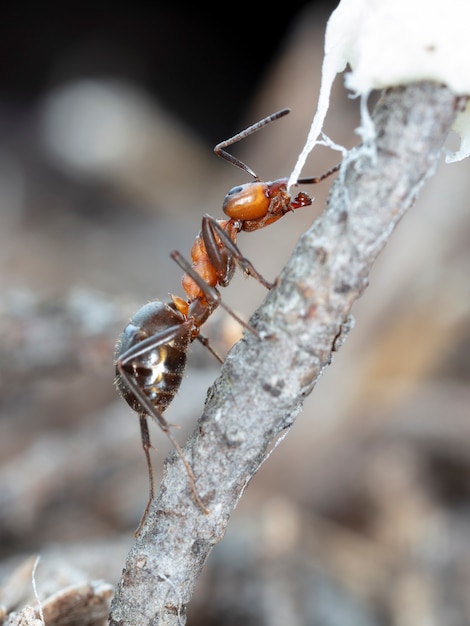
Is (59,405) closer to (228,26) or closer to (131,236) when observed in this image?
(131,236)

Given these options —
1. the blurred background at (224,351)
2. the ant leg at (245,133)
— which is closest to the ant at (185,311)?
the ant leg at (245,133)

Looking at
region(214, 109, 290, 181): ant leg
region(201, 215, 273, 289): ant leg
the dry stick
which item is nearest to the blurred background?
the dry stick

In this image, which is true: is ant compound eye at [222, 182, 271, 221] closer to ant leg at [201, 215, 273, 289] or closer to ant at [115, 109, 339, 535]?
ant at [115, 109, 339, 535]

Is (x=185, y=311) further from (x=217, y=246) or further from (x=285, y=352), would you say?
(x=285, y=352)

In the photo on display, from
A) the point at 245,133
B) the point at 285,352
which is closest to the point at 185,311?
the point at 245,133

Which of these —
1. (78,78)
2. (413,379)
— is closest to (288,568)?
(413,379)
